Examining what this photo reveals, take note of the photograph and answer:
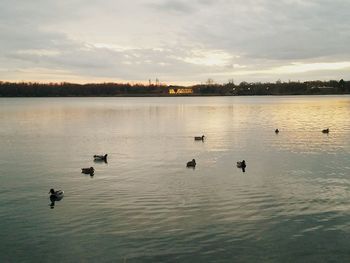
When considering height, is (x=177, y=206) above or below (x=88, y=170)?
below

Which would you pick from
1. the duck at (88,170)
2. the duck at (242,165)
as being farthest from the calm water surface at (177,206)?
the duck at (242,165)

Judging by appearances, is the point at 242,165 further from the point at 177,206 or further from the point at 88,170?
the point at 88,170

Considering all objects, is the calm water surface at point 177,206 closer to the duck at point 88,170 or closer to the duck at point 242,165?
the duck at point 88,170

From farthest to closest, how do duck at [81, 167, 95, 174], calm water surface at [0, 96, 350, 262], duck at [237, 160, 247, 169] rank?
1. duck at [237, 160, 247, 169]
2. duck at [81, 167, 95, 174]
3. calm water surface at [0, 96, 350, 262]

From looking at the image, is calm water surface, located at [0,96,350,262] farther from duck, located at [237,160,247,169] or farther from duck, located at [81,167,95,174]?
duck, located at [237,160,247,169]

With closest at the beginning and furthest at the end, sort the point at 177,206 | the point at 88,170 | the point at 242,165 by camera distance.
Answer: the point at 177,206 → the point at 88,170 → the point at 242,165

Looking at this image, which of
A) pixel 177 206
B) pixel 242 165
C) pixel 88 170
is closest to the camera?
pixel 177 206

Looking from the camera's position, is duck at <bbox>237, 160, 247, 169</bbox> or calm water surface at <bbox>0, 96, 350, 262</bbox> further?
duck at <bbox>237, 160, 247, 169</bbox>

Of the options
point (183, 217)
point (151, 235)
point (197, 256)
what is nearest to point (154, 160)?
point (183, 217)

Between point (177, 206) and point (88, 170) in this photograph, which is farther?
point (88, 170)

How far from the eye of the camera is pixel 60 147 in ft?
108

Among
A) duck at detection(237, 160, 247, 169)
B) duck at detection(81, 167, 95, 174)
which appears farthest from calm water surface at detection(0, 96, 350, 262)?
duck at detection(237, 160, 247, 169)

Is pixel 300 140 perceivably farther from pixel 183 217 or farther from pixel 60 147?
pixel 183 217

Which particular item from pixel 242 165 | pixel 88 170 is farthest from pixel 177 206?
pixel 242 165
